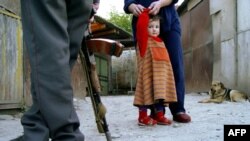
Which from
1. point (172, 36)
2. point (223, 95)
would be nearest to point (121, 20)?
point (223, 95)

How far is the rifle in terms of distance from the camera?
1.74 meters

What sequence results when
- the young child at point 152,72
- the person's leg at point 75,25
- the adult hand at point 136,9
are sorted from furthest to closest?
the adult hand at point 136,9 → the young child at point 152,72 → the person's leg at point 75,25

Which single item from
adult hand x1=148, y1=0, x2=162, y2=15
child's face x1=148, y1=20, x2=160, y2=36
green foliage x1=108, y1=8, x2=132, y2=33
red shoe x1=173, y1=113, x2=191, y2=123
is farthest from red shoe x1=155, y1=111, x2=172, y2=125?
green foliage x1=108, y1=8, x2=132, y2=33

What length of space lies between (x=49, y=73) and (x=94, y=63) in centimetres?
39

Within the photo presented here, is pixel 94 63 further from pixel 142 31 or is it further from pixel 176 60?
pixel 176 60

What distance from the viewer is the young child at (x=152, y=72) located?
2.89 meters

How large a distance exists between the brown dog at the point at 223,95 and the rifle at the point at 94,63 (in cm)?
367

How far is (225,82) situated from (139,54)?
360 centimetres

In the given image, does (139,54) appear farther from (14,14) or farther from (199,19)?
(199,19)

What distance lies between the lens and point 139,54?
301 centimetres

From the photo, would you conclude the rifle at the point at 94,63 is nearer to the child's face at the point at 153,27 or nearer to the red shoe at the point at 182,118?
the child's face at the point at 153,27

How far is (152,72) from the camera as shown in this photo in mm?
2914

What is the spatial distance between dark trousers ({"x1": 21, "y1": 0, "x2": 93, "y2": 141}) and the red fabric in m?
1.49

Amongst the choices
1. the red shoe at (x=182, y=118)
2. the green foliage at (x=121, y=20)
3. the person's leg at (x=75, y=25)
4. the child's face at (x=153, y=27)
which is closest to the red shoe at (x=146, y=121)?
the red shoe at (x=182, y=118)
